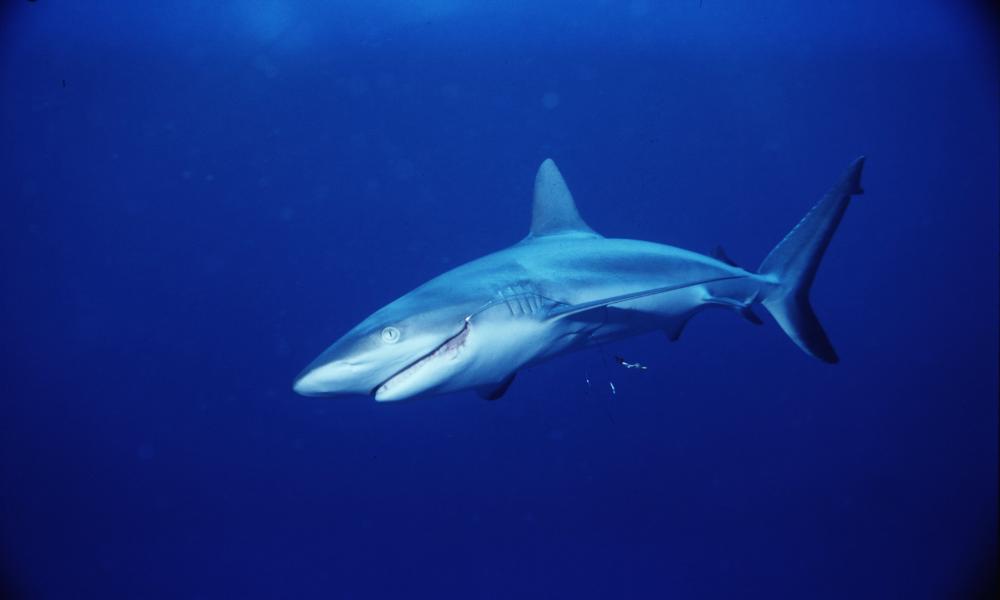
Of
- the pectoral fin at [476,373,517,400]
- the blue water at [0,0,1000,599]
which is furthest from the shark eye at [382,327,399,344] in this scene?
the blue water at [0,0,1000,599]

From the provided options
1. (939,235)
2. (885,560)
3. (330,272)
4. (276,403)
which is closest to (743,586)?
(885,560)

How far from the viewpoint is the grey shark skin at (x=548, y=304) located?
2230mm

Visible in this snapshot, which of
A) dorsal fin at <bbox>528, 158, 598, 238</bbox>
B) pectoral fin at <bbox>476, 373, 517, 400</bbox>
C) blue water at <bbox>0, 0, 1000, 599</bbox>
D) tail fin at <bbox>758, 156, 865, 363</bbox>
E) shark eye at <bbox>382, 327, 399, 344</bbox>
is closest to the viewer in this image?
shark eye at <bbox>382, 327, 399, 344</bbox>

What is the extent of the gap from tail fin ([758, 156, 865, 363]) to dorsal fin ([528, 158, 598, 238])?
161cm

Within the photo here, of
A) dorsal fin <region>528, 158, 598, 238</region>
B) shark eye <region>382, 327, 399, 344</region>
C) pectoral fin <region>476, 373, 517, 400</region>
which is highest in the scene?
dorsal fin <region>528, 158, 598, 238</region>

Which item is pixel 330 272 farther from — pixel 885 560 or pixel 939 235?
pixel 939 235

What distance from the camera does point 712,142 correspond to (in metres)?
22.0

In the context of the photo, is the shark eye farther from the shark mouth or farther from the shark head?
the shark mouth

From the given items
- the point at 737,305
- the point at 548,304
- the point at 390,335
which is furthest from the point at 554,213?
the point at 390,335

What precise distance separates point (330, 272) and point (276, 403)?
4.93m

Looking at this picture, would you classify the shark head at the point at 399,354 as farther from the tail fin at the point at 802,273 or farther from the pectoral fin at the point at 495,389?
the tail fin at the point at 802,273

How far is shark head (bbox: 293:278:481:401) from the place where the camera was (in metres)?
2.07

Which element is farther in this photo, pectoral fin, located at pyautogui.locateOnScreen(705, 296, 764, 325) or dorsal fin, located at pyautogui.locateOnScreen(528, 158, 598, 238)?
dorsal fin, located at pyautogui.locateOnScreen(528, 158, 598, 238)

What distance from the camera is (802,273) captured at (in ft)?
13.4
